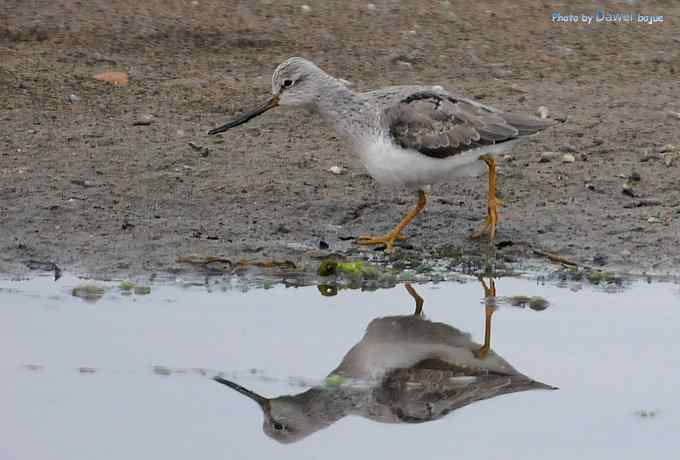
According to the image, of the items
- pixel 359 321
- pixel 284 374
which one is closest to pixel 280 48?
pixel 359 321

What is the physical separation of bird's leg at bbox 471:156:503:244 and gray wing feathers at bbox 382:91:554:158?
244 millimetres

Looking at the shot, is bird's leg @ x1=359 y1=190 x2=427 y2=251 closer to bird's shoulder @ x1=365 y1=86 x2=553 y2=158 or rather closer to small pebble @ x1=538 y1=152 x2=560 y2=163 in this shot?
bird's shoulder @ x1=365 y1=86 x2=553 y2=158

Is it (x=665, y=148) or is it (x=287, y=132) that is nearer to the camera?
(x=665, y=148)

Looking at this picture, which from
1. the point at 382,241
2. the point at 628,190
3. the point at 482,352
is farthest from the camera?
the point at 628,190

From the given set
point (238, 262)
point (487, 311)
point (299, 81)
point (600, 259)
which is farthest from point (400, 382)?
point (299, 81)

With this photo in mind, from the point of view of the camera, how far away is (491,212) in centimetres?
808

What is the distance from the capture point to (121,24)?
433 inches

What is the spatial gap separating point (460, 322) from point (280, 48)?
457 cm

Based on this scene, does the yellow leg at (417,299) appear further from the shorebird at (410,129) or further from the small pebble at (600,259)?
the small pebble at (600,259)

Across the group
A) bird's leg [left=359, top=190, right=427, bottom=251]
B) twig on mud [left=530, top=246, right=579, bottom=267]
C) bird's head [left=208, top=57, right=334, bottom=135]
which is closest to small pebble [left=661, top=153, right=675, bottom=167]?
twig on mud [left=530, top=246, right=579, bottom=267]

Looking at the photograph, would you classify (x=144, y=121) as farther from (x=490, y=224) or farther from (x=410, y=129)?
(x=490, y=224)

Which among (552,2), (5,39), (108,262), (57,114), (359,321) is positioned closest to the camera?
(359,321)

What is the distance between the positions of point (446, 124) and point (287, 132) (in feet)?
7.18

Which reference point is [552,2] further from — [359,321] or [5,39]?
[359,321]
